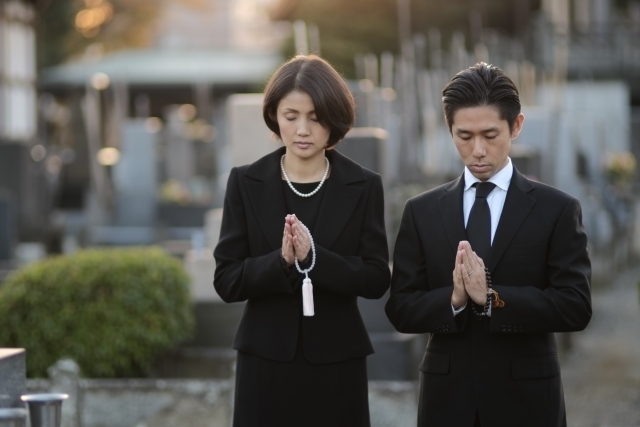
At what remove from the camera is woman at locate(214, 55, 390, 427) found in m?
3.29

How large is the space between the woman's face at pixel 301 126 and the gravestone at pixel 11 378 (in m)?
1.22

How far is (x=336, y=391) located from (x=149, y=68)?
4148 centimetres

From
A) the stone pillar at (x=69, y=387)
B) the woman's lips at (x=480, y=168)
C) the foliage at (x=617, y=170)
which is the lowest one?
the stone pillar at (x=69, y=387)

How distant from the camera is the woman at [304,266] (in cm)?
329

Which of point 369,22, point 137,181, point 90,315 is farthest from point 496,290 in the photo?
point 369,22

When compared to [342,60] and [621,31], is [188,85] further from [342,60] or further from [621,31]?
[621,31]

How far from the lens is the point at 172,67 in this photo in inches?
1737

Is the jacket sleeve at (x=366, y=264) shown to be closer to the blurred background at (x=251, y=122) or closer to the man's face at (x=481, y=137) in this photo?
the man's face at (x=481, y=137)

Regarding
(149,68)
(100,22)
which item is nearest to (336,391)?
(100,22)

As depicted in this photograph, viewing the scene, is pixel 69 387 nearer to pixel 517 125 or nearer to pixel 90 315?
pixel 90 315

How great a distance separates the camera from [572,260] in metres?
3.09

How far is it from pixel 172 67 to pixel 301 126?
41.7 m

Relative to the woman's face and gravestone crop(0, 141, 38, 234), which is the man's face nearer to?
the woman's face

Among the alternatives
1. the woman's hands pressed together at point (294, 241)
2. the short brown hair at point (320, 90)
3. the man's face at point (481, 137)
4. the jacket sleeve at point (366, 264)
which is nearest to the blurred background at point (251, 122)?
the short brown hair at point (320, 90)
